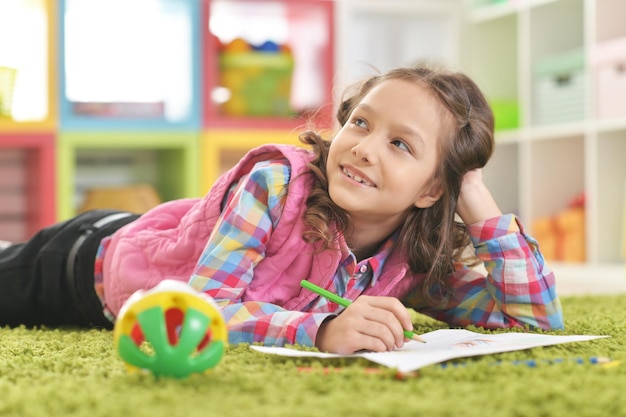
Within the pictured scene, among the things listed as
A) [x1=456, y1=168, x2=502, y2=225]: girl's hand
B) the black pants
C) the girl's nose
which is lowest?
the black pants

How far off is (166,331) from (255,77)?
2.24 meters

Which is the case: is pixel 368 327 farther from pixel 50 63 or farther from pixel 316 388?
pixel 50 63

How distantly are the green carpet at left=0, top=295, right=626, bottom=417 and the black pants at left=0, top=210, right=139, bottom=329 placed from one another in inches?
14.5

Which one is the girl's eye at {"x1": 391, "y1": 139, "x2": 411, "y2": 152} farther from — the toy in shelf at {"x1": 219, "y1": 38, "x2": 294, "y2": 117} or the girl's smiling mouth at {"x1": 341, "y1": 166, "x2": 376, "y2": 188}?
the toy in shelf at {"x1": 219, "y1": 38, "x2": 294, "y2": 117}

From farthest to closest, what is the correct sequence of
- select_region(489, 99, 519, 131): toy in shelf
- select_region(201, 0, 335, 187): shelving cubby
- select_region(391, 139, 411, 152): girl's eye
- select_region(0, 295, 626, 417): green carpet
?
select_region(489, 99, 519, 131): toy in shelf, select_region(201, 0, 335, 187): shelving cubby, select_region(391, 139, 411, 152): girl's eye, select_region(0, 295, 626, 417): green carpet

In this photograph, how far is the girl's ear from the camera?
1.18 metres

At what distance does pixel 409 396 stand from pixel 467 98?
556 mm

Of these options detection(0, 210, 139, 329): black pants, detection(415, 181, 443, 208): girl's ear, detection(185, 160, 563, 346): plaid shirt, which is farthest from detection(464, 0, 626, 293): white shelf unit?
detection(0, 210, 139, 329): black pants

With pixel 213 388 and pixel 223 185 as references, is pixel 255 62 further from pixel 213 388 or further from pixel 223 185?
pixel 213 388

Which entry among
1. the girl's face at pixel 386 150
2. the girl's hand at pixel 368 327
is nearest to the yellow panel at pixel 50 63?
the girl's face at pixel 386 150

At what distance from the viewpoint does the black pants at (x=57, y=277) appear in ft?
4.42

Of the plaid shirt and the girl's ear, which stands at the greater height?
the girl's ear

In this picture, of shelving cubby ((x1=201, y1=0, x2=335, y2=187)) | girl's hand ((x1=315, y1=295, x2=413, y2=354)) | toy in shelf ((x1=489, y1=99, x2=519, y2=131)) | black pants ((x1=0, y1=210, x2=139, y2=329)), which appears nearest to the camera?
girl's hand ((x1=315, y1=295, x2=413, y2=354))

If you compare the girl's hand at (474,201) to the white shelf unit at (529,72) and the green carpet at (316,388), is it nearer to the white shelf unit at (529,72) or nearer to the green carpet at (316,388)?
the green carpet at (316,388)
